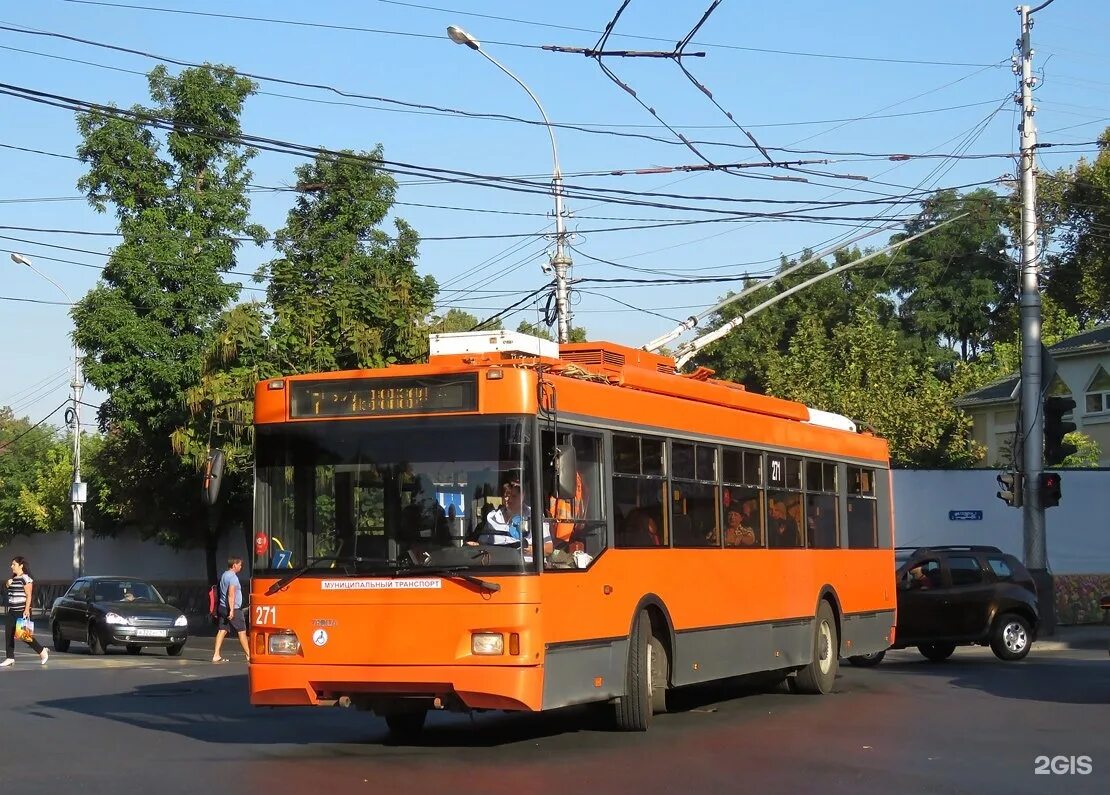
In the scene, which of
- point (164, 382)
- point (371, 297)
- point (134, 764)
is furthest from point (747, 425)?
point (164, 382)

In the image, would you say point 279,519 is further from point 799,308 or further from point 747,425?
point 799,308

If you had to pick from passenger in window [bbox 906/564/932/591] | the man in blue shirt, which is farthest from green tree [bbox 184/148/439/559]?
passenger in window [bbox 906/564/932/591]

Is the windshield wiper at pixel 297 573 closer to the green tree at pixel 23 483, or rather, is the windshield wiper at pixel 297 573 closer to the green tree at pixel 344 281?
the green tree at pixel 344 281

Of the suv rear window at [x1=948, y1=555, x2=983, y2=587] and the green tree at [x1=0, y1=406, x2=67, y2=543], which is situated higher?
the green tree at [x1=0, y1=406, x2=67, y2=543]

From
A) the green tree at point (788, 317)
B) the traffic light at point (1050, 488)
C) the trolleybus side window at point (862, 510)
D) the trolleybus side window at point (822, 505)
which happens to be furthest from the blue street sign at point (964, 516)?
the green tree at point (788, 317)

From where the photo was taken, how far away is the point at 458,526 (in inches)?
437

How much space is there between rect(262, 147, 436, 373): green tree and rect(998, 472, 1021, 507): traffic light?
11.7 meters

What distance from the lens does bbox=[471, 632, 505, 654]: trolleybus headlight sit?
1091 centimetres

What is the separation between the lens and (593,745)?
11.9 meters

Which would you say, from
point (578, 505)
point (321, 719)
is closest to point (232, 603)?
point (321, 719)

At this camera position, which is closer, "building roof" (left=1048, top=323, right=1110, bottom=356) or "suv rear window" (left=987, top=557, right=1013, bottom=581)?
"suv rear window" (left=987, top=557, right=1013, bottom=581)

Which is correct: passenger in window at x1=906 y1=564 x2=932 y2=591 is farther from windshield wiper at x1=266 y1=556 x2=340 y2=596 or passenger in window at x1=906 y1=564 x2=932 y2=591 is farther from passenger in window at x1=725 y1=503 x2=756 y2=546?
windshield wiper at x1=266 y1=556 x2=340 y2=596

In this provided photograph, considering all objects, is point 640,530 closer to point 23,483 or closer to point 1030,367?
point 1030,367

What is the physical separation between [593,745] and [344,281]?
2284 centimetres
